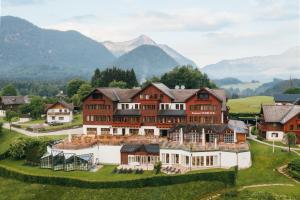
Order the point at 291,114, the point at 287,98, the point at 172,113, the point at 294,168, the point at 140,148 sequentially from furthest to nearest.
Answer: the point at 287,98
the point at 172,113
the point at 291,114
the point at 140,148
the point at 294,168

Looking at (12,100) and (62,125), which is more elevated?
(12,100)

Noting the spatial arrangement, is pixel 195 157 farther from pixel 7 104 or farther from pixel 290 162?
pixel 7 104

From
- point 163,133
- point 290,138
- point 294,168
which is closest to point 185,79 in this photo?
point 163,133

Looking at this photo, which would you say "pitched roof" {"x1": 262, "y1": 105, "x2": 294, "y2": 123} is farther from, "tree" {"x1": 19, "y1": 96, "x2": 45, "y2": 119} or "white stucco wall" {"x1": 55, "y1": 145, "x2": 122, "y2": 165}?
"tree" {"x1": 19, "y1": 96, "x2": 45, "y2": 119}

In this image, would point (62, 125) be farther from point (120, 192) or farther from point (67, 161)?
point (120, 192)

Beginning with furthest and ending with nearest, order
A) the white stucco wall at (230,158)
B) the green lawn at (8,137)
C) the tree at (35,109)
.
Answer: the tree at (35,109), the green lawn at (8,137), the white stucco wall at (230,158)

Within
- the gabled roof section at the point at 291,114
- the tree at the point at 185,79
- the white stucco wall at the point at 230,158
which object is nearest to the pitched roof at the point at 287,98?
the tree at the point at 185,79

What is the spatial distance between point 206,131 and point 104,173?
16979mm

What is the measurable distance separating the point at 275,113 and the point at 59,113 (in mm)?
49317

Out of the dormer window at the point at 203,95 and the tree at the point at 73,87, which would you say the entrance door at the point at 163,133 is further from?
the tree at the point at 73,87

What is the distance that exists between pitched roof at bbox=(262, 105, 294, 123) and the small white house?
150ft

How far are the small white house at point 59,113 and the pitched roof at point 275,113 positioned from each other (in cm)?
4571

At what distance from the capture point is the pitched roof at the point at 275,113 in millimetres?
71562

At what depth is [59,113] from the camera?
99.8 metres
